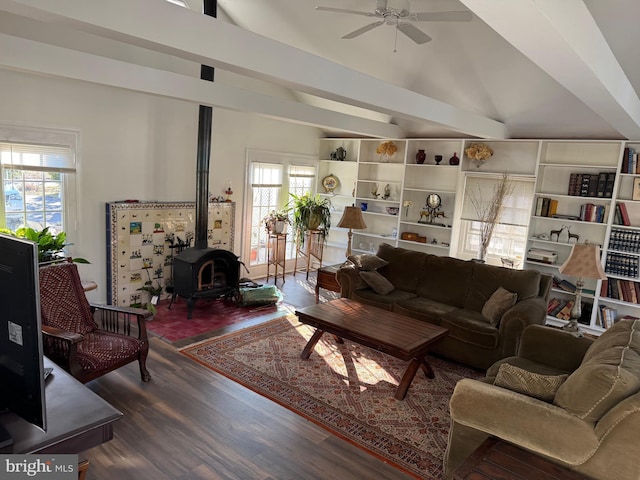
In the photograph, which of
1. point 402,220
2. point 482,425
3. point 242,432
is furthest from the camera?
point 402,220

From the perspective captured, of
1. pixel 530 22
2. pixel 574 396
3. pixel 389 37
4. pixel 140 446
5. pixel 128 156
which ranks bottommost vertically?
pixel 140 446

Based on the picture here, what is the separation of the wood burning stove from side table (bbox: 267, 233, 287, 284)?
1.34 m

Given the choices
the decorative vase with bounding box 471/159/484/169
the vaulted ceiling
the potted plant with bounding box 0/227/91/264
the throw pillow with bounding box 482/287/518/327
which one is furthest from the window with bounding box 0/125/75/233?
the decorative vase with bounding box 471/159/484/169

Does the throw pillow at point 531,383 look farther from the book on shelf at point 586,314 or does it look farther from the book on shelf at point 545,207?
the book on shelf at point 545,207

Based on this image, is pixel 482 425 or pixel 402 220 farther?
pixel 402 220

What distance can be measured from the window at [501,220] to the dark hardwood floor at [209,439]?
442 cm

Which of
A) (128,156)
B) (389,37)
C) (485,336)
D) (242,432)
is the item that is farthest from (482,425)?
(128,156)

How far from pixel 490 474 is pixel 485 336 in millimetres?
2225

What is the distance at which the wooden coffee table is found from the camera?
145 inches

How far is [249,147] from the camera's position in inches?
269

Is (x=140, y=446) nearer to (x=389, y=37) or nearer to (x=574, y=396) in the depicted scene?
(x=574, y=396)

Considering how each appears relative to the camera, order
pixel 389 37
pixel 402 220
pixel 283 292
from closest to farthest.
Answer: pixel 389 37 → pixel 283 292 → pixel 402 220

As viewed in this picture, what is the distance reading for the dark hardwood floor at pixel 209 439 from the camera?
8.90 ft

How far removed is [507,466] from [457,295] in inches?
115
